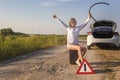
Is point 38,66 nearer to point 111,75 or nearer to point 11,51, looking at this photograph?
point 111,75

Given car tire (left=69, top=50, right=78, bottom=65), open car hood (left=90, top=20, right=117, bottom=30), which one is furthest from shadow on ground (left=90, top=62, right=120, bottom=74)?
open car hood (left=90, top=20, right=117, bottom=30)

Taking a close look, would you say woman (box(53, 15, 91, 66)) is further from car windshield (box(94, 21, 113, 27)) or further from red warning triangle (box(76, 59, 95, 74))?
car windshield (box(94, 21, 113, 27))

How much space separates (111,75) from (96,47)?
44.5 feet

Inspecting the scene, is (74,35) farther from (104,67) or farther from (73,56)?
→ (104,67)

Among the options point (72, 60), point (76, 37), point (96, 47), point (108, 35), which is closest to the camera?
point (76, 37)

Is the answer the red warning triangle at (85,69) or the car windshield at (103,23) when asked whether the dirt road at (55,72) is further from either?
the car windshield at (103,23)

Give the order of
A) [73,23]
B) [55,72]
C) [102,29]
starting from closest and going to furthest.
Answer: [55,72] → [73,23] → [102,29]

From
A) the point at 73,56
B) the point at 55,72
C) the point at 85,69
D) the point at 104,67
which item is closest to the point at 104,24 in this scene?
the point at 73,56

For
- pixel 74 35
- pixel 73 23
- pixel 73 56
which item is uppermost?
pixel 73 23

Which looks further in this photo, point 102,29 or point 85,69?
point 102,29

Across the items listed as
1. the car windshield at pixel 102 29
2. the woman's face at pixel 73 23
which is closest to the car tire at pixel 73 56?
the woman's face at pixel 73 23

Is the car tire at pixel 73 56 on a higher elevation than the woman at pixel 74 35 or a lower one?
lower

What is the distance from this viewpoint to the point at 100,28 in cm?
2245

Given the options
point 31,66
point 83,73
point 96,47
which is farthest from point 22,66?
point 96,47
